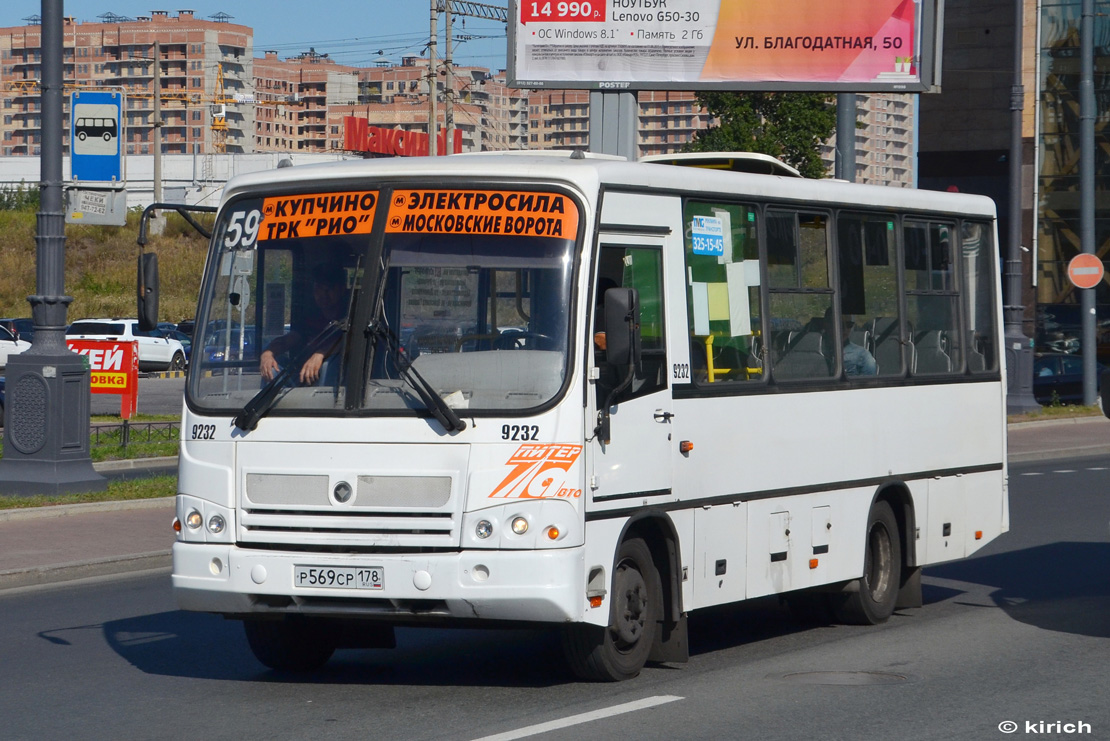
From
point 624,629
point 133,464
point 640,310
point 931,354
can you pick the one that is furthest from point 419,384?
point 133,464

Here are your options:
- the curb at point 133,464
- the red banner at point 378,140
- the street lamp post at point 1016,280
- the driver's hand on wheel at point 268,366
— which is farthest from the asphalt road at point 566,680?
the red banner at point 378,140

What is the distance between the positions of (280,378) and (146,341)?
44.3m

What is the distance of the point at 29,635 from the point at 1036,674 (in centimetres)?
580

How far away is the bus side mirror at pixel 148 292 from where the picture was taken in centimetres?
839

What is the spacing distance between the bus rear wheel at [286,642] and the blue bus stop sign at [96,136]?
30.8ft

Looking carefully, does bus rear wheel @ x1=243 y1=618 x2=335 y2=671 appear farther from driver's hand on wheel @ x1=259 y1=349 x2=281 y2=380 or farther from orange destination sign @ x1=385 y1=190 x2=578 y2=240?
orange destination sign @ x1=385 y1=190 x2=578 y2=240

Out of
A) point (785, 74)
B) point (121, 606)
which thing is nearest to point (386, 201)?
point (121, 606)

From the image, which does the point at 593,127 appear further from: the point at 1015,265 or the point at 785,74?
the point at 1015,265

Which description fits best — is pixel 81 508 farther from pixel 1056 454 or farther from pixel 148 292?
pixel 1056 454

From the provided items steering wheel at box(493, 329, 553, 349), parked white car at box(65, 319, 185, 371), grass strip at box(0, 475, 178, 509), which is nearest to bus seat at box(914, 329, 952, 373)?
steering wheel at box(493, 329, 553, 349)

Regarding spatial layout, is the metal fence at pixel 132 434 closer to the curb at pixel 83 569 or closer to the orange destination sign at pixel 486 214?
the curb at pixel 83 569

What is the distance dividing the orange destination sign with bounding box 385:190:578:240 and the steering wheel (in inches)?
18.9

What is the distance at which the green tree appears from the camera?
6744 cm

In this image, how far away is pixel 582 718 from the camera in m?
7.15
